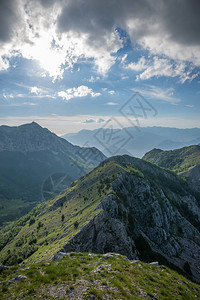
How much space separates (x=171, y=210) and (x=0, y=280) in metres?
118

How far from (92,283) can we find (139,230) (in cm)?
6658

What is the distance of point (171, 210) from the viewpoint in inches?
4486

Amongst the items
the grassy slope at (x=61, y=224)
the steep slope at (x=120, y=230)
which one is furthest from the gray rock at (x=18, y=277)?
the grassy slope at (x=61, y=224)

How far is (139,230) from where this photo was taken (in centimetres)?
7931

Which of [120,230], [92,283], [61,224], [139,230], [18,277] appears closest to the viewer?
[92,283]

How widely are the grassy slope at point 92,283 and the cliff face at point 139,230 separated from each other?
30.0 meters

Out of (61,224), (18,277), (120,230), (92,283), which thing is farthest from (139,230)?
(18,277)

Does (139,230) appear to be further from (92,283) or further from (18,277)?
(18,277)

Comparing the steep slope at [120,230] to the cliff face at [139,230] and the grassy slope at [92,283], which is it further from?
the grassy slope at [92,283]

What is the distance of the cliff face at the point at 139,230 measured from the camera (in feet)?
188

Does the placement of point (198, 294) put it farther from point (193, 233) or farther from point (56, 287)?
point (193, 233)

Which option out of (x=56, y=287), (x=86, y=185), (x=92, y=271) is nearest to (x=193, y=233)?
(x=86, y=185)

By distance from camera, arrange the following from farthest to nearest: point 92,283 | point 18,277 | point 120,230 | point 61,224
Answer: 1. point 61,224
2. point 120,230
3. point 18,277
4. point 92,283

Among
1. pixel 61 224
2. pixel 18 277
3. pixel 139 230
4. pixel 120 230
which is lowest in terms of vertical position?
pixel 139 230
